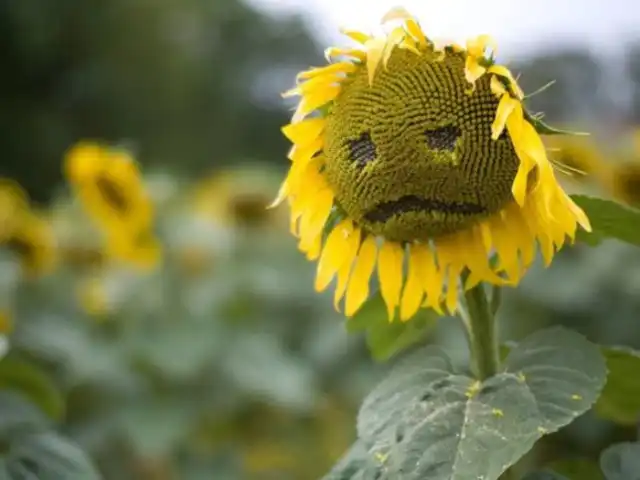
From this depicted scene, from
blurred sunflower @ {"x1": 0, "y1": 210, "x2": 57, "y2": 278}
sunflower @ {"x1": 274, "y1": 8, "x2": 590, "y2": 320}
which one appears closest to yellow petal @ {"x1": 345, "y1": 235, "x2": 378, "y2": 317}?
sunflower @ {"x1": 274, "y1": 8, "x2": 590, "y2": 320}

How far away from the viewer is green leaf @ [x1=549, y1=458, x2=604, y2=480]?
0.66 m

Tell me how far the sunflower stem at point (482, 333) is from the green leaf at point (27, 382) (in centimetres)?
53

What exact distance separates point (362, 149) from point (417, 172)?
0.04 metres

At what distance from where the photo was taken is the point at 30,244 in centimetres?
209

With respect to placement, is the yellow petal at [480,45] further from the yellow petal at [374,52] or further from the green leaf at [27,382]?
the green leaf at [27,382]

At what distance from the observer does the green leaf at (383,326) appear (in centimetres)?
76

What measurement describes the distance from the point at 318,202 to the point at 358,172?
0.04m

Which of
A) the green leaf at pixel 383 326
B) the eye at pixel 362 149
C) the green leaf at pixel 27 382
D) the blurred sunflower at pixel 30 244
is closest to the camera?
the eye at pixel 362 149

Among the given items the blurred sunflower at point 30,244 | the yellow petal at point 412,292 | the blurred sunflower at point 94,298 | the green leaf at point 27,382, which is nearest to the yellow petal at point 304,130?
the yellow petal at point 412,292

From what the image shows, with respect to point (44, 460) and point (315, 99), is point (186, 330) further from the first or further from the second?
point (315, 99)

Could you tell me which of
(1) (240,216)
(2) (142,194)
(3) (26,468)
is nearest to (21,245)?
(2) (142,194)

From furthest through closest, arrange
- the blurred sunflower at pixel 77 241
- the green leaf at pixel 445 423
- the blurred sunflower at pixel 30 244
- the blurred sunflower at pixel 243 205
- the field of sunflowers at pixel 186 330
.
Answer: the blurred sunflower at pixel 243 205 → the blurred sunflower at pixel 77 241 → the blurred sunflower at pixel 30 244 → the field of sunflowers at pixel 186 330 → the green leaf at pixel 445 423

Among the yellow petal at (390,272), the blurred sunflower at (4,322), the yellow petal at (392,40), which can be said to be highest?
the blurred sunflower at (4,322)

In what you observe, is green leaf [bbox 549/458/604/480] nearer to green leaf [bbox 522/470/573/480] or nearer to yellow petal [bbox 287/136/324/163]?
green leaf [bbox 522/470/573/480]
